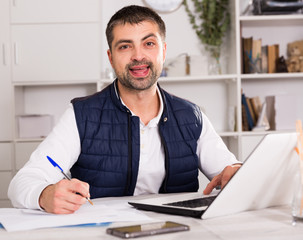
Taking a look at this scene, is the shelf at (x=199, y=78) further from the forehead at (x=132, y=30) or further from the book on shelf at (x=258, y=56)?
the forehead at (x=132, y=30)

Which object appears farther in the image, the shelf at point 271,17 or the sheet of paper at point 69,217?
the shelf at point 271,17

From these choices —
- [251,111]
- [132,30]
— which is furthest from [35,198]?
[251,111]

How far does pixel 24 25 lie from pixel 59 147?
2116 millimetres

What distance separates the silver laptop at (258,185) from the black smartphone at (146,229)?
133 millimetres

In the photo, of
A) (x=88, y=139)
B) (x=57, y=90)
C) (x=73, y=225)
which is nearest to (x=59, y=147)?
(x=88, y=139)

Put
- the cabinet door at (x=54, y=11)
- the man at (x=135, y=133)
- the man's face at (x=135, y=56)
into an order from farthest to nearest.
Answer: the cabinet door at (x=54, y=11)
the man's face at (x=135, y=56)
the man at (x=135, y=133)

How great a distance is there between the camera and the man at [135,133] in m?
1.93

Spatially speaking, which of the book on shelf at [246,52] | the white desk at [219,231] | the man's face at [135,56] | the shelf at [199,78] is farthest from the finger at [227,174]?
the book on shelf at [246,52]

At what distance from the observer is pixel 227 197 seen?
120 centimetres

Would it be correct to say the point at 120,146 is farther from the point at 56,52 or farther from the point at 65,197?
the point at 56,52

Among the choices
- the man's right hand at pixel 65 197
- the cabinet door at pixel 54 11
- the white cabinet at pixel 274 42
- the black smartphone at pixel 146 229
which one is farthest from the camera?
the white cabinet at pixel 274 42

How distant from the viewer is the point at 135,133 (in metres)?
1.97

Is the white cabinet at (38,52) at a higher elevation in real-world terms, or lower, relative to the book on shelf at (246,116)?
higher

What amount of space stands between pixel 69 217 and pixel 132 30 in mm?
1021
